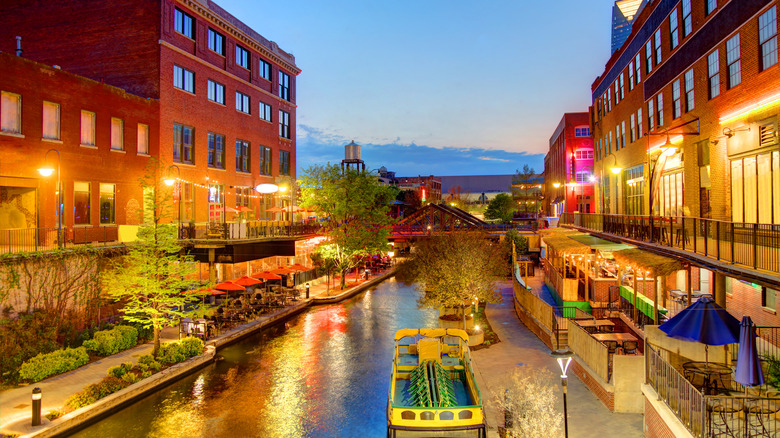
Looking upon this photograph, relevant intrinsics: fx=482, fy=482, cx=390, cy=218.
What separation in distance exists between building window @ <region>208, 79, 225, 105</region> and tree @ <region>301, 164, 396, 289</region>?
32.3ft

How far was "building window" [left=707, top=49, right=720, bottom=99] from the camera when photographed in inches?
701

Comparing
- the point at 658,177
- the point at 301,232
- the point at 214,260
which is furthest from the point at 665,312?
the point at 301,232

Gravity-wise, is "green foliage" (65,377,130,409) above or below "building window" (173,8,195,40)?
below

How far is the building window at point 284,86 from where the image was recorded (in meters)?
51.5

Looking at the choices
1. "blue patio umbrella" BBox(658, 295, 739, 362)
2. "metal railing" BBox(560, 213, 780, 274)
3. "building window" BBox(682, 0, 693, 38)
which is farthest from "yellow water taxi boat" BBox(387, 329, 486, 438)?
"building window" BBox(682, 0, 693, 38)

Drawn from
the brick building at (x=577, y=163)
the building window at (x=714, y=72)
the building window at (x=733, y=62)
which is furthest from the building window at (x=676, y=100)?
the brick building at (x=577, y=163)

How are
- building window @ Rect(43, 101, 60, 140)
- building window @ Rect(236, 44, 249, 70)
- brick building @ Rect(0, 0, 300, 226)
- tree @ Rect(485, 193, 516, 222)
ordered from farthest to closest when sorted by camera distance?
1. tree @ Rect(485, 193, 516, 222)
2. building window @ Rect(236, 44, 249, 70)
3. brick building @ Rect(0, 0, 300, 226)
4. building window @ Rect(43, 101, 60, 140)

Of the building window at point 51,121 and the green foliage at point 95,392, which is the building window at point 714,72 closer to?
the green foliage at point 95,392

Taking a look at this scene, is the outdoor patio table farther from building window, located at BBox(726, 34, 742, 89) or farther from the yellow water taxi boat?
building window, located at BBox(726, 34, 742, 89)

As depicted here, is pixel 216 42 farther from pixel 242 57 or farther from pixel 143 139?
pixel 143 139

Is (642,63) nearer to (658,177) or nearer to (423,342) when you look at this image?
(658,177)

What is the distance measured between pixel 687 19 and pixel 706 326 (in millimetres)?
15562

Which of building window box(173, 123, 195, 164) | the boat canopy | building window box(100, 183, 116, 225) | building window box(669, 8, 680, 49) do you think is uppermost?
building window box(669, 8, 680, 49)

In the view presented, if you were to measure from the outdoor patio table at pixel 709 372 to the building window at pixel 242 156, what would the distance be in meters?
39.2
